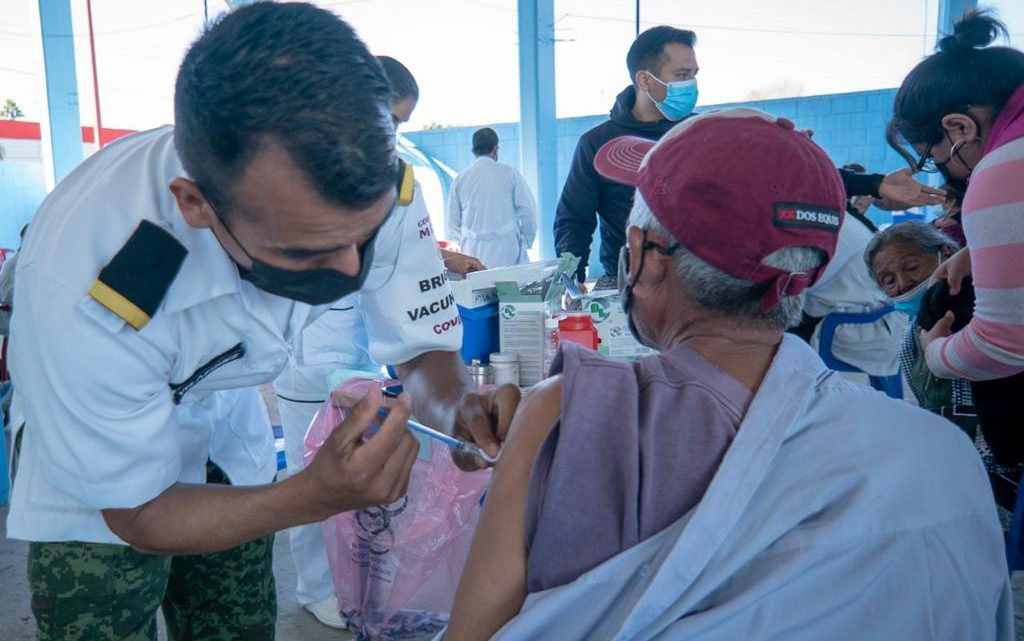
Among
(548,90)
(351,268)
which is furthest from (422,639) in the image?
(548,90)

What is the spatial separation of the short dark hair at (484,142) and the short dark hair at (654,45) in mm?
2911

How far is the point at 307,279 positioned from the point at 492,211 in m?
4.94

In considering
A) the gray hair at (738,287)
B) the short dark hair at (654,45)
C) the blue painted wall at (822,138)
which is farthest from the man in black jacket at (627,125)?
the blue painted wall at (822,138)

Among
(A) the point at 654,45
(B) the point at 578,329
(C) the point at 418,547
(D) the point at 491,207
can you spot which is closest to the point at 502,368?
(B) the point at 578,329

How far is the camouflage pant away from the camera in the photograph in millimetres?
1134

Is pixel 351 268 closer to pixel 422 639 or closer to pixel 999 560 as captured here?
pixel 999 560

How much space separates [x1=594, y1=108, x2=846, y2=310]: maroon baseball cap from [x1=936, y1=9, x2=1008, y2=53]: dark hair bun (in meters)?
0.97

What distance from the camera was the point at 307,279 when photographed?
99 cm

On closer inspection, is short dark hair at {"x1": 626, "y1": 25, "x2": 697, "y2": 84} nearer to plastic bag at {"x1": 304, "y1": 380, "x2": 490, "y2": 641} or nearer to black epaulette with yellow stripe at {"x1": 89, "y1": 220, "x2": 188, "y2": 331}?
plastic bag at {"x1": 304, "y1": 380, "x2": 490, "y2": 641}

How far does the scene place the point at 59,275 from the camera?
3.12ft

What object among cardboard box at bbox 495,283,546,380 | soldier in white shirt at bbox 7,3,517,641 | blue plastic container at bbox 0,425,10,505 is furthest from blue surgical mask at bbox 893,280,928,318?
blue plastic container at bbox 0,425,10,505

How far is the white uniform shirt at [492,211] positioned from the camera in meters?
5.82

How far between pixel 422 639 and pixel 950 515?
1271 mm

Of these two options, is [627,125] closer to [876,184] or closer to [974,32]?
[876,184]
